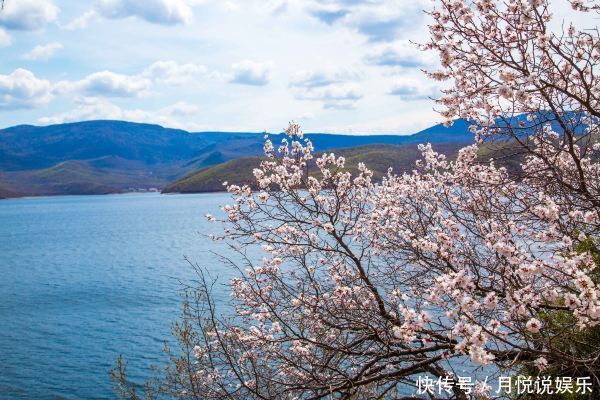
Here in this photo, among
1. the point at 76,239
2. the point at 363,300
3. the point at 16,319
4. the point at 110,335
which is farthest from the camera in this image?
the point at 76,239

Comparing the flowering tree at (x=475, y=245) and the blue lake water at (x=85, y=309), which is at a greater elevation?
the flowering tree at (x=475, y=245)

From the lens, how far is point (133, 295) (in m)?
44.7

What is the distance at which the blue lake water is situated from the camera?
2817 cm

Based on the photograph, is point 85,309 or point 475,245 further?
point 85,309

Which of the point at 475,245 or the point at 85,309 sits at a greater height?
the point at 475,245

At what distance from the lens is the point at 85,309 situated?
41344mm

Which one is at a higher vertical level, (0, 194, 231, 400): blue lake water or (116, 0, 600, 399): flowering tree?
(116, 0, 600, 399): flowering tree

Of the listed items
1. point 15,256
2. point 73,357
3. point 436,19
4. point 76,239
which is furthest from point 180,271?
point 436,19

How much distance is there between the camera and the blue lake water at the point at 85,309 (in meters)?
28.2

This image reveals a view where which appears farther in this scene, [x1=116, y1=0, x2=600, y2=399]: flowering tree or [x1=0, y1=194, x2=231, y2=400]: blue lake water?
[x1=0, y1=194, x2=231, y2=400]: blue lake water

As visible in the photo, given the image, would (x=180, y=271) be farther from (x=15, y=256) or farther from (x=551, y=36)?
(x=551, y=36)

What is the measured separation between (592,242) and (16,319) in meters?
40.5

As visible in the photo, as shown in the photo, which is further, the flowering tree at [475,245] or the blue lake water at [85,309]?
the blue lake water at [85,309]

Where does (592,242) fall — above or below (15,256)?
above
